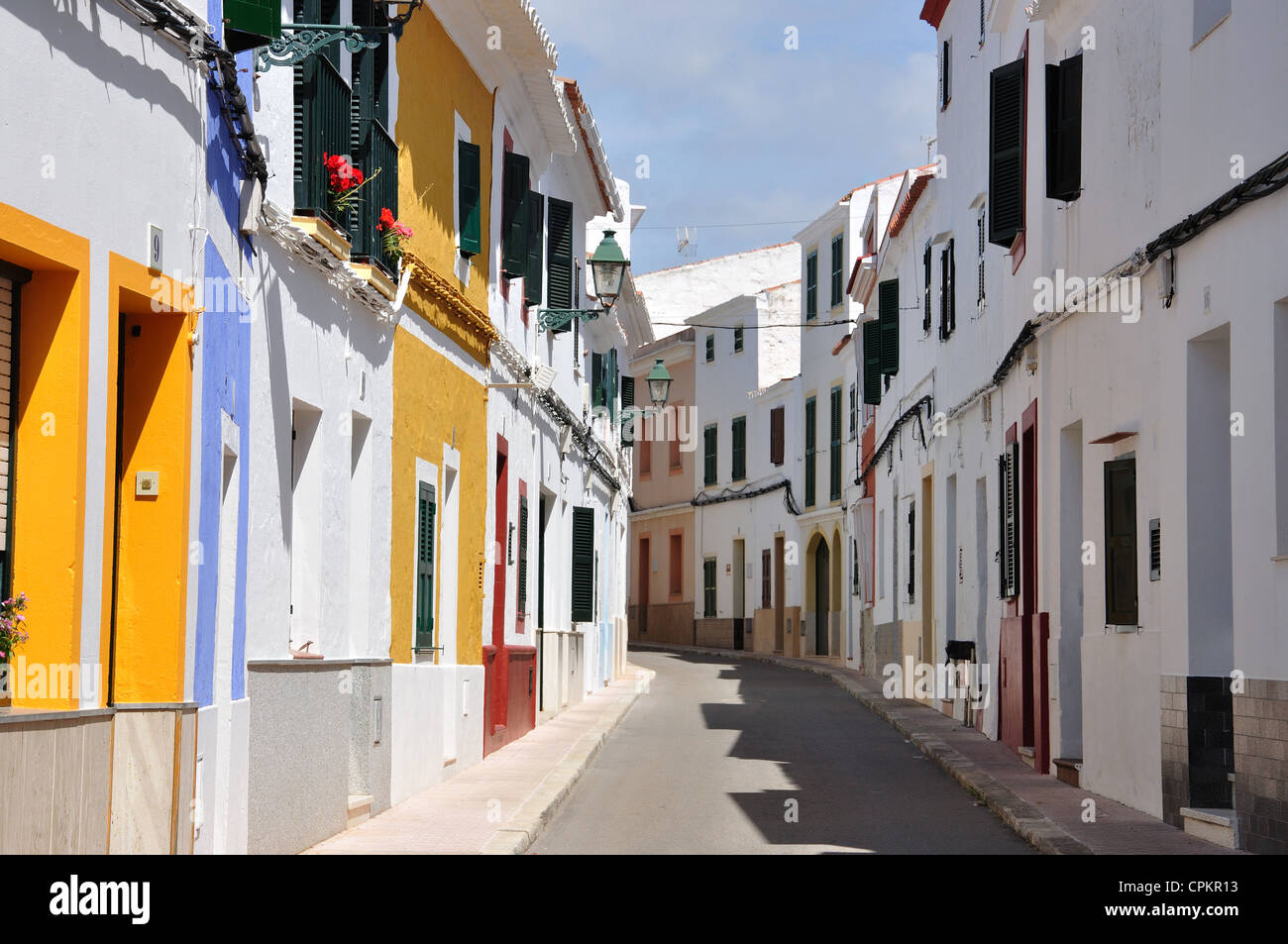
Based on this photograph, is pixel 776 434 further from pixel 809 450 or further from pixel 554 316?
pixel 554 316

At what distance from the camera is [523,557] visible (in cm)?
1964

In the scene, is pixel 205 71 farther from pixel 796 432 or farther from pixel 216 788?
pixel 796 432

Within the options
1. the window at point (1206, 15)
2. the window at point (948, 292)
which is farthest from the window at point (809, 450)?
the window at point (1206, 15)

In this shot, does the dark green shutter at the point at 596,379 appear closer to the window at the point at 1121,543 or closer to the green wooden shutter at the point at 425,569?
the green wooden shutter at the point at 425,569

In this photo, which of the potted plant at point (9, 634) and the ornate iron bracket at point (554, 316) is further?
the ornate iron bracket at point (554, 316)

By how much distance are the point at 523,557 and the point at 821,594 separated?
22.1 m

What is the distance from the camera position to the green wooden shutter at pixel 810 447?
40.6 metres

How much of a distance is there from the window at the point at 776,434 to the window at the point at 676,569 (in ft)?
21.7

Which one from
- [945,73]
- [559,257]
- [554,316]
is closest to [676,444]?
[945,73]

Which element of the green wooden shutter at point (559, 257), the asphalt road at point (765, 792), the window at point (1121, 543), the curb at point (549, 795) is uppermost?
the green wooden shutter at point (559, 257)

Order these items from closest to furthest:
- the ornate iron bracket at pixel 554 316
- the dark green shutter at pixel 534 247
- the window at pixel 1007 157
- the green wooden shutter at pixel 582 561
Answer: the window at pixel 1007 157, the dark green shutter at pixel 534 247, the ornate iron bracket at pixel 554 316, the green wooden shutter at pixel 582 561

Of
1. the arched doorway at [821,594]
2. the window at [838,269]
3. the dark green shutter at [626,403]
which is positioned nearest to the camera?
the dark green shutter at [626,403]

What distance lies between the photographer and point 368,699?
11.8 meters

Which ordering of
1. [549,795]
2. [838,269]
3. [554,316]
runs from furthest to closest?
1. [838,269]
2. [554,316]
3. [549,795]
